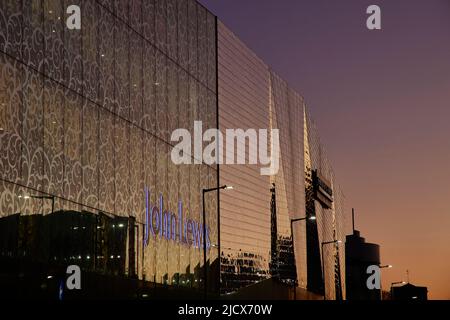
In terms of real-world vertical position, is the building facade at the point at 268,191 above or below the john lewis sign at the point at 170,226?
above

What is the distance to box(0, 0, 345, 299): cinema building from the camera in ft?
133

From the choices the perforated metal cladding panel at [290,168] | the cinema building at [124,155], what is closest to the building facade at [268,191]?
the perforated metal cladding panel at [290,168]

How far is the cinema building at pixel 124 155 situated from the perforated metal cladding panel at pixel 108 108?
10 cm

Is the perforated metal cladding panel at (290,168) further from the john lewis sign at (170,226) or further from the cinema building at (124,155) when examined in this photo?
the john lewis sign at (170,226)

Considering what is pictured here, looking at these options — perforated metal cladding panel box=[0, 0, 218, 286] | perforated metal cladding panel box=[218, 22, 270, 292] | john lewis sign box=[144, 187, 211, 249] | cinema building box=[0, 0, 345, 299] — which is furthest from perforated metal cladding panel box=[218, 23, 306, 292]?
john lewis sign box=[144, 187, 211, 249]

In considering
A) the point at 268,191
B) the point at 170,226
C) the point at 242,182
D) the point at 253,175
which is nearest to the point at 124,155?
the point at 170,226

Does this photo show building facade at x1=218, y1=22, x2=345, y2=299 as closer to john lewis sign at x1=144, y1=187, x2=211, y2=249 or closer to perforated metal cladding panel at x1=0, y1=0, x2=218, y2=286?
perforated metal cladding panel at x1=0, y1=0, x2=218, y2=286

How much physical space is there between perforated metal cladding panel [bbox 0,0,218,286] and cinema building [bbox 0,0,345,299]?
10 cm

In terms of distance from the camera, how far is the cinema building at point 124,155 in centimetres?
4062

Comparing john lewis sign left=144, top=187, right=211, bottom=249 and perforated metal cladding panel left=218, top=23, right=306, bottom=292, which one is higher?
perforated metal cladding panel left=218, top=23, right=306, bottom=292

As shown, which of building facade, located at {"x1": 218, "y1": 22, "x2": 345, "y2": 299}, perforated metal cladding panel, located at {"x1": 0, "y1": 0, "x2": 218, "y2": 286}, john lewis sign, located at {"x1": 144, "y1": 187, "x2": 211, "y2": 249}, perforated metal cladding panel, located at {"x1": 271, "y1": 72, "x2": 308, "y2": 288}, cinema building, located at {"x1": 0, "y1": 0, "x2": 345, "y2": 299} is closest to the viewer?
perforated metal cladding panel, located at {"x1": 0, "y1": 0, "x2": 218, "y2": 286}

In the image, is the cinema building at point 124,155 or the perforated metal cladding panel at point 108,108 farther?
the cinema building at point 124,155
